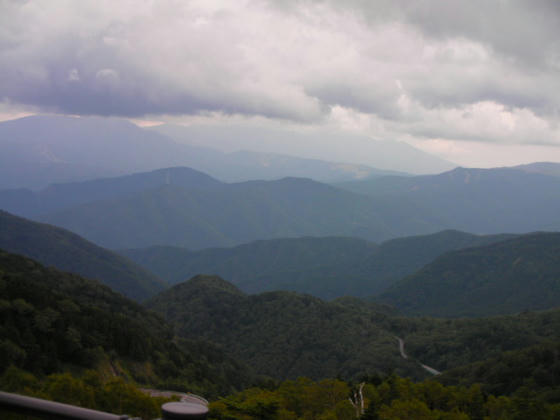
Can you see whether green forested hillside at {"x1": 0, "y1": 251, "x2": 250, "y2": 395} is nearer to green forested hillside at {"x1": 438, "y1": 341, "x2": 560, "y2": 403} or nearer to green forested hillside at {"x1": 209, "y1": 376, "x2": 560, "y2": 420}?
green forested hillside at {"x1": 209, "y1": 376, "x2": 560, "y2": 420}

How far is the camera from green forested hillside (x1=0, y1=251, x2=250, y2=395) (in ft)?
120

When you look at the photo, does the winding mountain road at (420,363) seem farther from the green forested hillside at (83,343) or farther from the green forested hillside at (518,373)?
the green forested hillside at (83,343)

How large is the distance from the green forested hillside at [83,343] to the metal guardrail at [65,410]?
2559cm

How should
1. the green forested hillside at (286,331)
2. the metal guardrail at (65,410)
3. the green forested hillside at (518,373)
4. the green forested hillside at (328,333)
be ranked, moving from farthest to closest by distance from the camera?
the green forested hillside at (286,331) < the green forested hillside at (328,333) < the green forested hillside at (518,373) < the metal guardrail at (65,410)

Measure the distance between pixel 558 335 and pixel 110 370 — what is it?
256 ft

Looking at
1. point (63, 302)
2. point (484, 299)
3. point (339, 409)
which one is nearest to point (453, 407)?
point (339, 409)

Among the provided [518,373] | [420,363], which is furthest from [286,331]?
[518,373]

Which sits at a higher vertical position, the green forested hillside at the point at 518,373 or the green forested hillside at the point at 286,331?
the green forested hillside at the point at 518,373

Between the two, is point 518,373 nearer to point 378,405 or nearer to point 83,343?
point 378,405

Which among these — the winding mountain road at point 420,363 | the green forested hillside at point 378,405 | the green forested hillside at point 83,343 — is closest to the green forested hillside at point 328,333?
the winding mountain road at point 420,363

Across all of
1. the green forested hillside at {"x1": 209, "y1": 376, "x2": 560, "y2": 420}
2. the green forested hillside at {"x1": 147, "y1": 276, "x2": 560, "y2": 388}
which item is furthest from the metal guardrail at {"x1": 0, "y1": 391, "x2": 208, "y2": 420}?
the green forested hillside at {"x1": 147, "y1": 276, "x2": 560, "y2": 388}

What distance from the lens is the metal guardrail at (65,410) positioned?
5357 millimetres

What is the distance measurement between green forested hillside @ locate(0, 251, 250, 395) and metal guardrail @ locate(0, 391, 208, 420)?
2559 centimetres

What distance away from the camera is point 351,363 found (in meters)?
93.8
